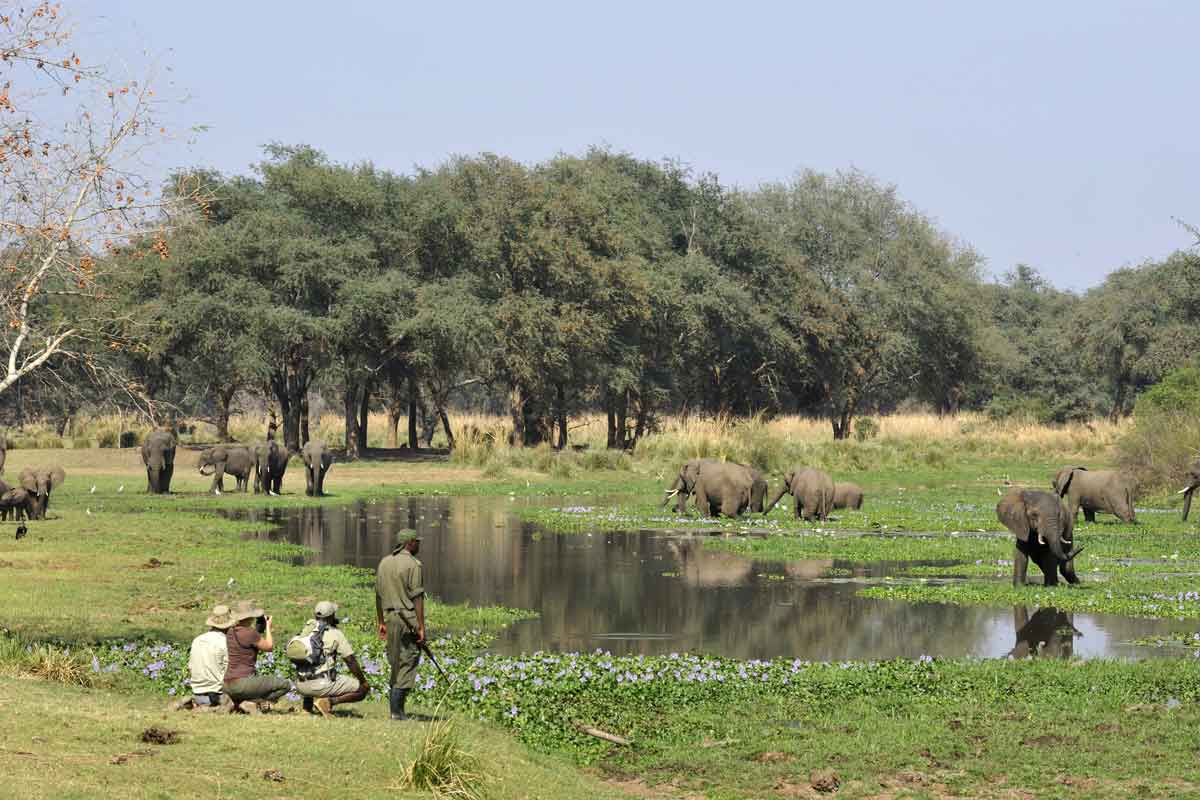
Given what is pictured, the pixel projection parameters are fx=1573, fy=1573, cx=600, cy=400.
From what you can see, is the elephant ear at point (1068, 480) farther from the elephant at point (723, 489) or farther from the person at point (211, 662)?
the person at point (211, 662)

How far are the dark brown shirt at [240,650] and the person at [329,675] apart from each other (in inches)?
16.3

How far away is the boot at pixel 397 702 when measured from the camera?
13.4 m

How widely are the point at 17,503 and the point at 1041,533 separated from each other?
20.7 m

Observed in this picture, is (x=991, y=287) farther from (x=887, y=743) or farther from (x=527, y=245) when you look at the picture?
(x=887, y=743)

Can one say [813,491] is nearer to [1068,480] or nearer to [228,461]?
[1068,480]

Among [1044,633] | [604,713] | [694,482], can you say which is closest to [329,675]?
[604,713]

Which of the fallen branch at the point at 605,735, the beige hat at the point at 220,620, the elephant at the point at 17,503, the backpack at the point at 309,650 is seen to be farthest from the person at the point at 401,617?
the elephant at the point at 17,503

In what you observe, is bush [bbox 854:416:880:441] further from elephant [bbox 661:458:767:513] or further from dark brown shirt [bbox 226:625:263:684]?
dark brown shirt [bbox 226:625:263:684]

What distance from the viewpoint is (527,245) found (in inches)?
2485

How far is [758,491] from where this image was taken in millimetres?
39688

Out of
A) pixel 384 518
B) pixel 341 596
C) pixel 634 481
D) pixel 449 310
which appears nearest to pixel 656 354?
pixel 449 310

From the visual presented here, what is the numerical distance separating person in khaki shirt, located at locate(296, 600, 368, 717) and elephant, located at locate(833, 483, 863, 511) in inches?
1101

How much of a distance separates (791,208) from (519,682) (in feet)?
244

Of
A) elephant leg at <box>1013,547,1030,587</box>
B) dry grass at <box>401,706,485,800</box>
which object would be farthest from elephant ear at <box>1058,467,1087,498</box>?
dry grass at <box>401,706,485,800</box>
